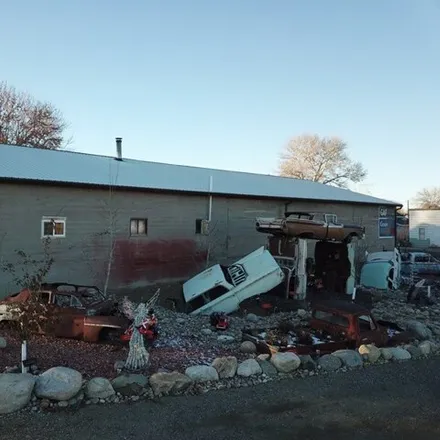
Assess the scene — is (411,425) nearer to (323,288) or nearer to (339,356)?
(339,356)

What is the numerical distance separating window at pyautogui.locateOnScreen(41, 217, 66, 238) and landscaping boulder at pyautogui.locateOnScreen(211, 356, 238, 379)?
339 inches

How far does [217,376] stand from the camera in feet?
21.6

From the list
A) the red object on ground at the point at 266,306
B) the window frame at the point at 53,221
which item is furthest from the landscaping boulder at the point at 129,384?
the window frame at the point at 53,221

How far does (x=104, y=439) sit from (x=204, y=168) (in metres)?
18.8

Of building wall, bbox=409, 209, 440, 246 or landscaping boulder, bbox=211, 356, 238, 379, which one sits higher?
building wall, bbox=409, 209, 440, 246

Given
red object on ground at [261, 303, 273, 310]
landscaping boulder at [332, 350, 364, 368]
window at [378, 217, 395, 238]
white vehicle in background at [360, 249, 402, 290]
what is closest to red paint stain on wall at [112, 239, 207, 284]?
red object on ground at [261, 303, 273, 310]

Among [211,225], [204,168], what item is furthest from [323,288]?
[204,168]

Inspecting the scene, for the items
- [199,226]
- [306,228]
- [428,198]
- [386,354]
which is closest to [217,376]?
[386,354]

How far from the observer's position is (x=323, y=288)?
15609 mm

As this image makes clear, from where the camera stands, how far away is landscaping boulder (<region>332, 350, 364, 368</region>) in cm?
761

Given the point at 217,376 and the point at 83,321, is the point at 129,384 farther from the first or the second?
the point at 83,321

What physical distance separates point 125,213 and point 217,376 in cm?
965

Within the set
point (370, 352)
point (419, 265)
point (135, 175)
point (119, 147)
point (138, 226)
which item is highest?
point (119, 147)

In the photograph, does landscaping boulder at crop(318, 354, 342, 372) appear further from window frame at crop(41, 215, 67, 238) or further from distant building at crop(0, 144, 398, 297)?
window frame at crop(41, 215, 67, 238)
